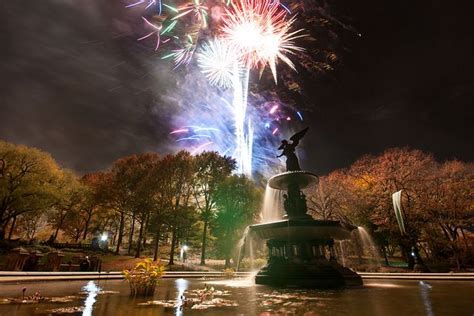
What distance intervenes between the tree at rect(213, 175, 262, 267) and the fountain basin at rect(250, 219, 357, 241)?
22203 mm

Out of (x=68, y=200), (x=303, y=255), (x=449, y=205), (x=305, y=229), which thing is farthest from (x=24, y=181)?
(x=449, y=205)

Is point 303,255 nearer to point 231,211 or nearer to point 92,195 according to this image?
point 231,211

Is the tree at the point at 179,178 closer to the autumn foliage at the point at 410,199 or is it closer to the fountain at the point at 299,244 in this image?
the autumn foliage at the point at 410,199

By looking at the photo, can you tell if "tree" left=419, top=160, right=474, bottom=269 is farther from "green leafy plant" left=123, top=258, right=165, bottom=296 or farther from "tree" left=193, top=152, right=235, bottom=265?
"green leafy plant" left=123, top=258, right=165, bottom=296

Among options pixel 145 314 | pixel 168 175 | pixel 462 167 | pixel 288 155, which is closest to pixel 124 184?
pixel 168 175

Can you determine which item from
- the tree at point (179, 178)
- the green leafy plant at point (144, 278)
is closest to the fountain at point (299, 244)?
the green leafy plant at point (144, 278)

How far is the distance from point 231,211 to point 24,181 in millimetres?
26448

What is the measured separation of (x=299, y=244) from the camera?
47.1ft

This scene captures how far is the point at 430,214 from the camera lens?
2862 centimetres

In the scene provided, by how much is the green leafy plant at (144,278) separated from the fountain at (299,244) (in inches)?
253

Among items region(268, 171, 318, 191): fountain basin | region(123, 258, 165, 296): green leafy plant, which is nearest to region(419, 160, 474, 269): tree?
region(268, 171, 318, 191): fountain basin

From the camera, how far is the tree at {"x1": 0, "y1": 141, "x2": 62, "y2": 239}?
33688 mm

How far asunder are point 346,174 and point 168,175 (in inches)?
1018

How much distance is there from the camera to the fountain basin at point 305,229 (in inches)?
526
